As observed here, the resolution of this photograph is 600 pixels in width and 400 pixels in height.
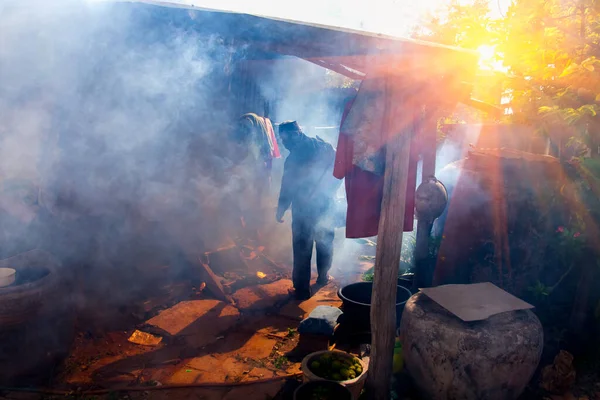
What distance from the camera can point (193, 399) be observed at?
4.73 meters

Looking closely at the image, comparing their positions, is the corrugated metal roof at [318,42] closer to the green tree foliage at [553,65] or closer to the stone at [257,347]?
the green tree foliage at [553,65]

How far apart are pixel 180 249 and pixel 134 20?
450 centimetres

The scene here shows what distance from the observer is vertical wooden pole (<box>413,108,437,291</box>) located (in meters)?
5.42

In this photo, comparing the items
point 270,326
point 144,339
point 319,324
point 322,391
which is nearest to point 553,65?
point 319,324

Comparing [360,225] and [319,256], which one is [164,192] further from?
[360,225]

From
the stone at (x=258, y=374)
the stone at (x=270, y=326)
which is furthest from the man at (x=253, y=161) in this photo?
the stone at (x=258, y=374)

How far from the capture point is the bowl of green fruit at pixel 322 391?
13.4 ft

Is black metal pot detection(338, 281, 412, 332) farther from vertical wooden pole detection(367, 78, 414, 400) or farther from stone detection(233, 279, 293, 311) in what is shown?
stone detection(233, 279, 293, 311)

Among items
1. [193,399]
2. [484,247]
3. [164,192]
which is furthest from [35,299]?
[484,247]

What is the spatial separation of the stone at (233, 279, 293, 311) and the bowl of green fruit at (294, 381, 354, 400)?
3.39 m

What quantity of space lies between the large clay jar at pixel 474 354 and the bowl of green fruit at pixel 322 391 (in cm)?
101

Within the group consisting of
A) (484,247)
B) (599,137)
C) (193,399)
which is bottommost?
(193,399)

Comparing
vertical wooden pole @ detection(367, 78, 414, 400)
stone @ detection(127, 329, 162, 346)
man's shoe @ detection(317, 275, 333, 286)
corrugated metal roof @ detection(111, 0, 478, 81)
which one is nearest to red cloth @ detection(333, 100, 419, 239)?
vertical wooden pole @ detection(367, 78, 414, 400)

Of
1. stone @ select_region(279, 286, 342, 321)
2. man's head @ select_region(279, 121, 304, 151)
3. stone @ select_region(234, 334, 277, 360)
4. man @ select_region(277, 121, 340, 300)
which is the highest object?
man's head @ select_region(279, 121, 304, 151)
